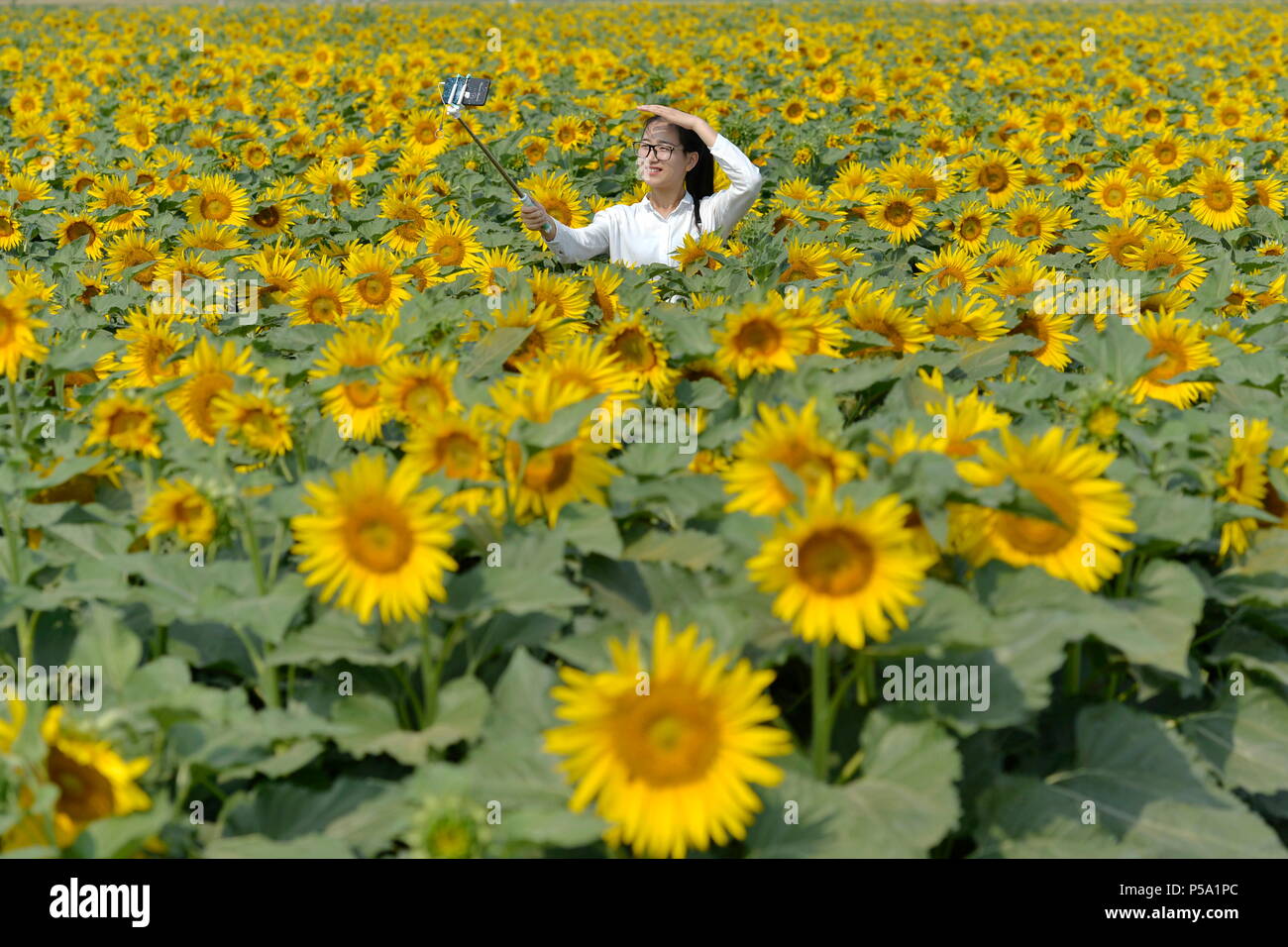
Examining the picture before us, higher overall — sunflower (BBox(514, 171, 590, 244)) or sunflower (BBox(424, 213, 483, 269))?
sunflower (BBox(514, 171, 590, 244))

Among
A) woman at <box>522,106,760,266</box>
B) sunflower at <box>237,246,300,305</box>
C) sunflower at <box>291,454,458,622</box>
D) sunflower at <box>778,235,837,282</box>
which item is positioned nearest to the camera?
sunflower at <box>291,454,458,622</box>

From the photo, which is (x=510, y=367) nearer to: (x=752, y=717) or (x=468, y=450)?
(x=468, y=450)

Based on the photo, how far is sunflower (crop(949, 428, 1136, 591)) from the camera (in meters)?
2.04

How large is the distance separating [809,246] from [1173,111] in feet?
30.4

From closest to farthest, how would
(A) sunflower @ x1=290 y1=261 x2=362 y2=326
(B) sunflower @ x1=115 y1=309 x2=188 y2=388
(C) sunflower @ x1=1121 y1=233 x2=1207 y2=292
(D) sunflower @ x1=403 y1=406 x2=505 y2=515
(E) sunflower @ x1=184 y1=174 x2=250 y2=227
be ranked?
(D) sunflower @ x1=403 y1=406 x2=505 y2=515 → (B) sunflower @ x1=115 y1=309 x2=188 y2=388 → (A) sunflower @ x1=290 y1=261 x2=362 y2=326 → (C) sunflower @ x1=1121 y1=233 x2=1207 y2=292 → (E) sunflower @ x1=184 y1=174 x2=250 y2=227

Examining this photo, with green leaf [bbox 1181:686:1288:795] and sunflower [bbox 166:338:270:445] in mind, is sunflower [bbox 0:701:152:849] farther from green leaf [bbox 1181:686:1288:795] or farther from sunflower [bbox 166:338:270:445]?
green leaf [bbox 1181:686:1288:795]

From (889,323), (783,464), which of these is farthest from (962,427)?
(889,323)

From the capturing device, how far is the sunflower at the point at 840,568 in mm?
1741

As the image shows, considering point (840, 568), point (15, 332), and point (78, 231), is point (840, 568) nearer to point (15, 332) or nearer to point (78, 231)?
Result: point (15, 332)

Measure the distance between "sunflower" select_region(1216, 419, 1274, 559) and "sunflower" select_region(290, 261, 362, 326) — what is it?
279cm

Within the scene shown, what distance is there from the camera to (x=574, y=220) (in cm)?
618

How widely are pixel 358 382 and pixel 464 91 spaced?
2049 millimetres

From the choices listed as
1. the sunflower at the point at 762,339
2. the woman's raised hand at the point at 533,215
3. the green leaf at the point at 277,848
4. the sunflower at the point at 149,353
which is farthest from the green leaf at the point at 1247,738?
the woman's raised hand at the point at 533,215

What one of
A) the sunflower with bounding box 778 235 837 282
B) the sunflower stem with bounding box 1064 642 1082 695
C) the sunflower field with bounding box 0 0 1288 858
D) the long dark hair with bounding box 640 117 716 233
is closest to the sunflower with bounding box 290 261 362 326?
the sunflower field with bounding box 0 0 1288 858
